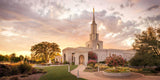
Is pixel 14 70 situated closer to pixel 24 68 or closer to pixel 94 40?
pixel 24 68

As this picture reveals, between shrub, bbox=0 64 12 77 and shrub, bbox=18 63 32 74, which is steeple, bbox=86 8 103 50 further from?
shrub, bbox=0 64 12 77

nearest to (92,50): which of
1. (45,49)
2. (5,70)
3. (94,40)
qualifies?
(94,40)

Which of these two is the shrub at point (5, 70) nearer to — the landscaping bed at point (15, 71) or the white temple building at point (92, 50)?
the landscaping bed at point (15, 71)

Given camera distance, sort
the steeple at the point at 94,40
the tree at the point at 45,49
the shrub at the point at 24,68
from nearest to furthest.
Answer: the shrub at the point at 24,68 → the tree at the point at 45,49 → the steeple at the point at 94,40

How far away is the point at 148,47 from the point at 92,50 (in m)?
23.7

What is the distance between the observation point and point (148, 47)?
1948cm

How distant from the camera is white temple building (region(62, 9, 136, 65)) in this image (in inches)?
1416

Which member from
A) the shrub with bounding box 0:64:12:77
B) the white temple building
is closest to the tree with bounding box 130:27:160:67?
the white temple building

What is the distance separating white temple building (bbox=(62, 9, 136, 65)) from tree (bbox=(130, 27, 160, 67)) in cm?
1704

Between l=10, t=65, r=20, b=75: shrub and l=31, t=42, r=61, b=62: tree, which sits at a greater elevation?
l=31, t=42, r=61, b=62: tree

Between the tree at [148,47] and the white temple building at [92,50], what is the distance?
17.0 m

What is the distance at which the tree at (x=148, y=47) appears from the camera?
18562 millimetres

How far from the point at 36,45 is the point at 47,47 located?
4.41 metres

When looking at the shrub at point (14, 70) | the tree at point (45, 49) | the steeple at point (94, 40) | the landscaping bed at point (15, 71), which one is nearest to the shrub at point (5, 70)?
the landscaping bed at point (15, 71)
